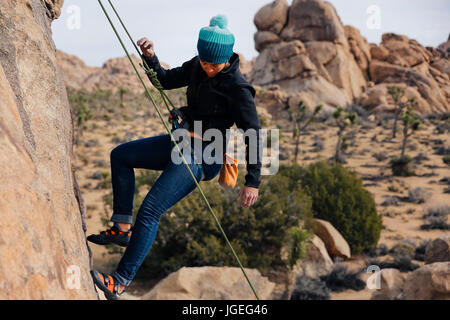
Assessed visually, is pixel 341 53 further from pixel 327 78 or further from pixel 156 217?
pixel 156 217

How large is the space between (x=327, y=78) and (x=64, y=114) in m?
50.0

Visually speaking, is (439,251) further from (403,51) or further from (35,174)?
(403,51)

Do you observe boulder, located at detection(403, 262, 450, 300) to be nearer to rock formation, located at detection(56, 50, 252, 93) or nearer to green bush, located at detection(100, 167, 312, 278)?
green bush, located at detection(100, 167, 312, 278)

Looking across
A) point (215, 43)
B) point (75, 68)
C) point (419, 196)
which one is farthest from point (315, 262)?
point (75, 68)

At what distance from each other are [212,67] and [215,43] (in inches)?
7.2

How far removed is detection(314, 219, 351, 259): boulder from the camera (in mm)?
12672

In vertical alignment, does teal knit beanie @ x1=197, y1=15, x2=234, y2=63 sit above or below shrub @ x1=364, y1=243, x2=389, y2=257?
above

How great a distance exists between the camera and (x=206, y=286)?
288 inches

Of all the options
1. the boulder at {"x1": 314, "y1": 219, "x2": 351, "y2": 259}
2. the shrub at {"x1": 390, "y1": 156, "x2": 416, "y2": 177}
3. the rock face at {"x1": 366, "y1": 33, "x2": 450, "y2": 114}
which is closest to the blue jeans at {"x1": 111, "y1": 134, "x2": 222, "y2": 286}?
the boulder at {"x1": 314, "y1": 219, "x2": 351, "y2": 259}

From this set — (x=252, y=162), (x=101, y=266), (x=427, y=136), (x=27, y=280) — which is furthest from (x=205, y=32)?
(x=427, y=136)

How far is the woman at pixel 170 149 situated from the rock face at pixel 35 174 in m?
0.31

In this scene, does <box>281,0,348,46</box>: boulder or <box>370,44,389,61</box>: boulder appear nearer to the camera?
<box>281,0,348,46</box>: boulder

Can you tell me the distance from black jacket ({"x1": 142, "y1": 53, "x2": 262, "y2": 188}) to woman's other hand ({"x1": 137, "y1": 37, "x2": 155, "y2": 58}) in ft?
1.18

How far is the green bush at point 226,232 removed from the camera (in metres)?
10.8
